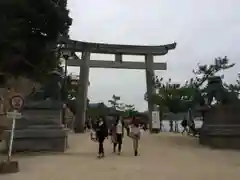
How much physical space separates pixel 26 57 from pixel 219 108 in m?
10.1

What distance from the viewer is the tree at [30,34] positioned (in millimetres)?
17578

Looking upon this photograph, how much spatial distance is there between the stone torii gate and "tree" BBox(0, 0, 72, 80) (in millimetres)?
9351

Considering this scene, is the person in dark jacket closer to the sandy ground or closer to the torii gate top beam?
the sandy ground

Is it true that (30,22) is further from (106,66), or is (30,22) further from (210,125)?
(106,66)

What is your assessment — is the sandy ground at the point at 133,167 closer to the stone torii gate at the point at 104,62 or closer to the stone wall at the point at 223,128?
the stone wall at the point at 223,128

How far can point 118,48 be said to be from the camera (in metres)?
30.2

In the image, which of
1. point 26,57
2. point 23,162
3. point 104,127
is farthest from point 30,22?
point 23,162

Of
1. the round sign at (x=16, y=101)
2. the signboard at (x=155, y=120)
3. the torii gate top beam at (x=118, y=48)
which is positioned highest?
the torii gate top beam at (x=118, y=48)

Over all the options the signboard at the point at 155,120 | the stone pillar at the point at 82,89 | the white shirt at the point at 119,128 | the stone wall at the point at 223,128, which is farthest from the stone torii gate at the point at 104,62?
the white shirt at the point at 119,128

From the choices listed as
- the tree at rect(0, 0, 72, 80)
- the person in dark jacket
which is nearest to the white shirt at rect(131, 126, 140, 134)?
the person in dark jacket

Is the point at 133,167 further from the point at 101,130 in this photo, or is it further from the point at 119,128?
the point at 119,128

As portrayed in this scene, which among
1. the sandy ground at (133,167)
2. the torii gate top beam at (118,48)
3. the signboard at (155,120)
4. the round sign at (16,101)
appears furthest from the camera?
the torii gate top beam at (118,48)

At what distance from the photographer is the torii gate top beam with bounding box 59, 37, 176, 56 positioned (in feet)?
98.7

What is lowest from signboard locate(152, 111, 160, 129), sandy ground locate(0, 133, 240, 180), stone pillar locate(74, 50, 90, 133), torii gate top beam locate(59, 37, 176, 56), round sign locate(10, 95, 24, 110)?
sandy ground locate(0, 133, 240, 180)
